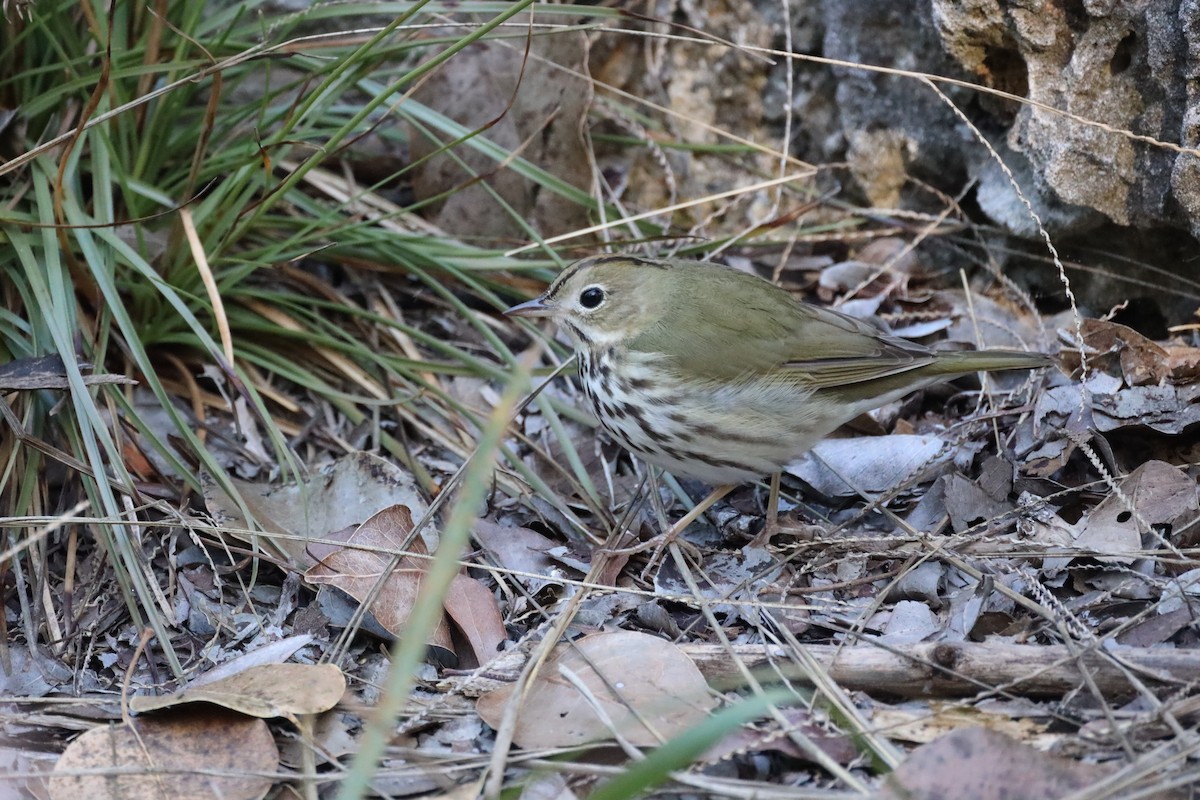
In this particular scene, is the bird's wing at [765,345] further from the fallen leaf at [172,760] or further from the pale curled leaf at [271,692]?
the fallen leaf at [172,760]

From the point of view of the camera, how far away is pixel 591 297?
132 inches

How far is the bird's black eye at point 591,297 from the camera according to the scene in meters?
3.34

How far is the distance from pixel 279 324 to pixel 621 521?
4.37ft

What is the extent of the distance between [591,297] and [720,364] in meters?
0.44

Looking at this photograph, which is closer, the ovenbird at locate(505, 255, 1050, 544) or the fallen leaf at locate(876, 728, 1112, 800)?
the fallen leaf at locate(876, 728, 1112, 800)

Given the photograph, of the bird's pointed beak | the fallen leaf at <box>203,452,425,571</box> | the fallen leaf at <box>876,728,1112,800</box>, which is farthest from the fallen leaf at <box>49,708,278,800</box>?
the bird's pointed beak

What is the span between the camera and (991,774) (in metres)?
2.09

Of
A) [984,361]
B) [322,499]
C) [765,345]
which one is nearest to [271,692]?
[322,499]

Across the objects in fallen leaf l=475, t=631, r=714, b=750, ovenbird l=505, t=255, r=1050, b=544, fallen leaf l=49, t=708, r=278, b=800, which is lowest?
fallen leaf l=49, t=708, r=278, b=800

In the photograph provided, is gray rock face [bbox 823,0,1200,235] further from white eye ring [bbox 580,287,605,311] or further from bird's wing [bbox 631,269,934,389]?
white eye ring [bbox 580,287,605,311]

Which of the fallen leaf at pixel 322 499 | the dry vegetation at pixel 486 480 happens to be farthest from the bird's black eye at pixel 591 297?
the fallen leaf at pixel 322 499

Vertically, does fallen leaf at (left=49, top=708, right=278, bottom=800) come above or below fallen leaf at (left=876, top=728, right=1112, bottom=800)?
below

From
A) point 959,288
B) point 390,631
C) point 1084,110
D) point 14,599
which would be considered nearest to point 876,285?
point 959,288

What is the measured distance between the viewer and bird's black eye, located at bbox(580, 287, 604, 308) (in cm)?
334
